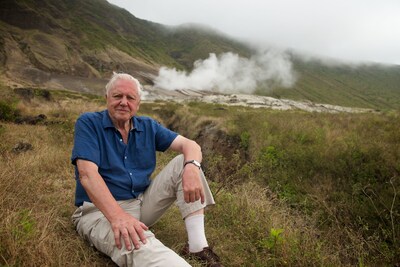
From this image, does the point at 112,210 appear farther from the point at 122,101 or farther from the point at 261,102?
the point at 261,102

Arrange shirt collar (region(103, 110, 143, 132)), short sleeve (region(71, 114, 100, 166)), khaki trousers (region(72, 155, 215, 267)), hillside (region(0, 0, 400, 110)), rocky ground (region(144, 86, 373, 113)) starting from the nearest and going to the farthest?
khaki trousers (region(72, 155, 215, 267))
short sleeve (region(71, 114, 100, 166))
shirt collar (region(103, 110, 143, 132))
rocky ground (region(144, 86, 373, 113))
hillside (region(0, 0, 400, 110))

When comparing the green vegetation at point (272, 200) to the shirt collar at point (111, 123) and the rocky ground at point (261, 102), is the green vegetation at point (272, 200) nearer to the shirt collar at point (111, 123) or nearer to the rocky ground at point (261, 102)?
the shirt collar at point (111, 123)

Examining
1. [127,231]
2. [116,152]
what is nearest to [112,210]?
[127,231]

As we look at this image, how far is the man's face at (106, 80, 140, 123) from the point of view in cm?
313

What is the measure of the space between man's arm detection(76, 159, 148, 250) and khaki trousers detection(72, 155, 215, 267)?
10 centimetres

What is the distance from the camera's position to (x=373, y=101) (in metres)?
121

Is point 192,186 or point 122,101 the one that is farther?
point 122,101

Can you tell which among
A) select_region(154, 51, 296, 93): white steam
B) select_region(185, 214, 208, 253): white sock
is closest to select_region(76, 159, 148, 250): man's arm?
select_region(185, 214, 208, 253): white sock

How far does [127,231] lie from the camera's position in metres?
2.30

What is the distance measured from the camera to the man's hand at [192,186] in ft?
9.21

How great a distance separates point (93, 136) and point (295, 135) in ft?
25.0

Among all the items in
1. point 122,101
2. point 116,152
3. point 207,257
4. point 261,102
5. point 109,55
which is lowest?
point 261,102

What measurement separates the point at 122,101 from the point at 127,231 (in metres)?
1.39

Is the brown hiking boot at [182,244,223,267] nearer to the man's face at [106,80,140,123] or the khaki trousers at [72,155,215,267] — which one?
the khaki trousers at [72,155,215,267]
